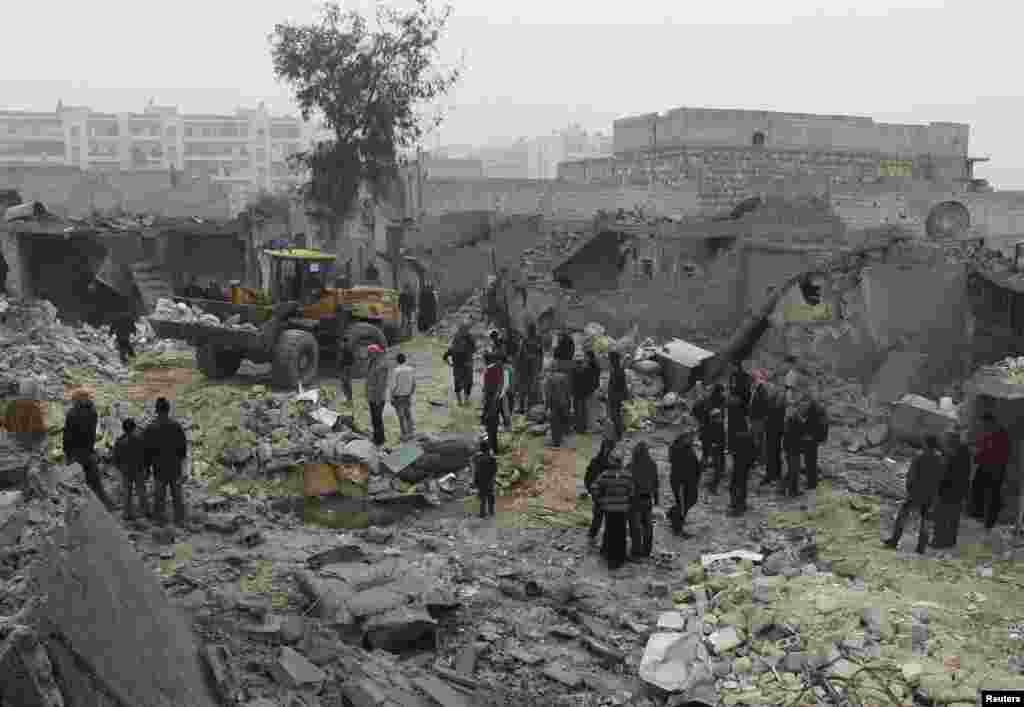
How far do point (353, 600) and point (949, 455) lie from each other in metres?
5.10

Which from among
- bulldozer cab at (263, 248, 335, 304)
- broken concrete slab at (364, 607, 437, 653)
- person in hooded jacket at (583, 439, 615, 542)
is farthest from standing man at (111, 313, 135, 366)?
broken concrete slab at (364, 607, 437, 653)

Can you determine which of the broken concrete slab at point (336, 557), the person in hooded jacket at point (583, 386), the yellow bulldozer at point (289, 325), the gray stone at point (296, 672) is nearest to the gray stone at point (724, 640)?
the gray stone at point (296, 672)

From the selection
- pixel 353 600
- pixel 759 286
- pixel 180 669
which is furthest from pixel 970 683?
pixel 759 286

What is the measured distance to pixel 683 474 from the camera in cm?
894

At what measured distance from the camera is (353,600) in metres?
6.84

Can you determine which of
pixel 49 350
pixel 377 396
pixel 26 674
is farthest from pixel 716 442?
pixel 49 350

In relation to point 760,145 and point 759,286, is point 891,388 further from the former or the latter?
point 760,145

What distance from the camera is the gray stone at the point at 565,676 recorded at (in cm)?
621

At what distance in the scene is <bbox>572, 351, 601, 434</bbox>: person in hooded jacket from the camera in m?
11.6

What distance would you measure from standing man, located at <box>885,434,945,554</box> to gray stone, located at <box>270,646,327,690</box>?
5.22m

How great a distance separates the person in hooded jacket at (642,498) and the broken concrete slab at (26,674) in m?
5.44

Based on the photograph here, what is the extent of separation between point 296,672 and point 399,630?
3.35 feet

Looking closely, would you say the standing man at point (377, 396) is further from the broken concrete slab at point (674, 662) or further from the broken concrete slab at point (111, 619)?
the broken concrete slab at point (111, 619)

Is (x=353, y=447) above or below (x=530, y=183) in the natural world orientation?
below
